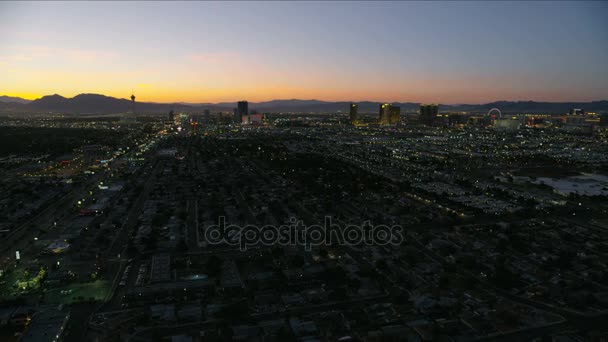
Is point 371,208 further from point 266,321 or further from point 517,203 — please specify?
point 266,321

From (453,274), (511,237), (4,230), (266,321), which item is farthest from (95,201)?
(511,237)

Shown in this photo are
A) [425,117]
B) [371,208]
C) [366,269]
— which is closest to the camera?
[366,269]

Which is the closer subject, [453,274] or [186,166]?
[453,274]

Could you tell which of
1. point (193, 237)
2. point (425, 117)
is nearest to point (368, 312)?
point (193, 237)

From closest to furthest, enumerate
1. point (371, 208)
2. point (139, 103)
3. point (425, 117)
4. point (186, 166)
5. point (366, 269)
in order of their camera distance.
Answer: point (366, 269) < point (371, 208) < point (186, 166) < point (425, 117) < point (139, 103)

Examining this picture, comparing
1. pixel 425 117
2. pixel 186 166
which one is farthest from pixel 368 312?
pixel 425 117

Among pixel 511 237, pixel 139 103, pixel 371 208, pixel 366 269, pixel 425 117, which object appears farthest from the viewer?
pixel 139 103

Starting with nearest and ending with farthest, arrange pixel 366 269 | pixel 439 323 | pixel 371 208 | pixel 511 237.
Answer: pixel 439 323 → pixel 366 269 → pixel 511 237 → pixel 371 208

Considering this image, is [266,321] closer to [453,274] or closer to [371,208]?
[453,274]

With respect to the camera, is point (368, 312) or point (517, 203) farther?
point (517, 203)
